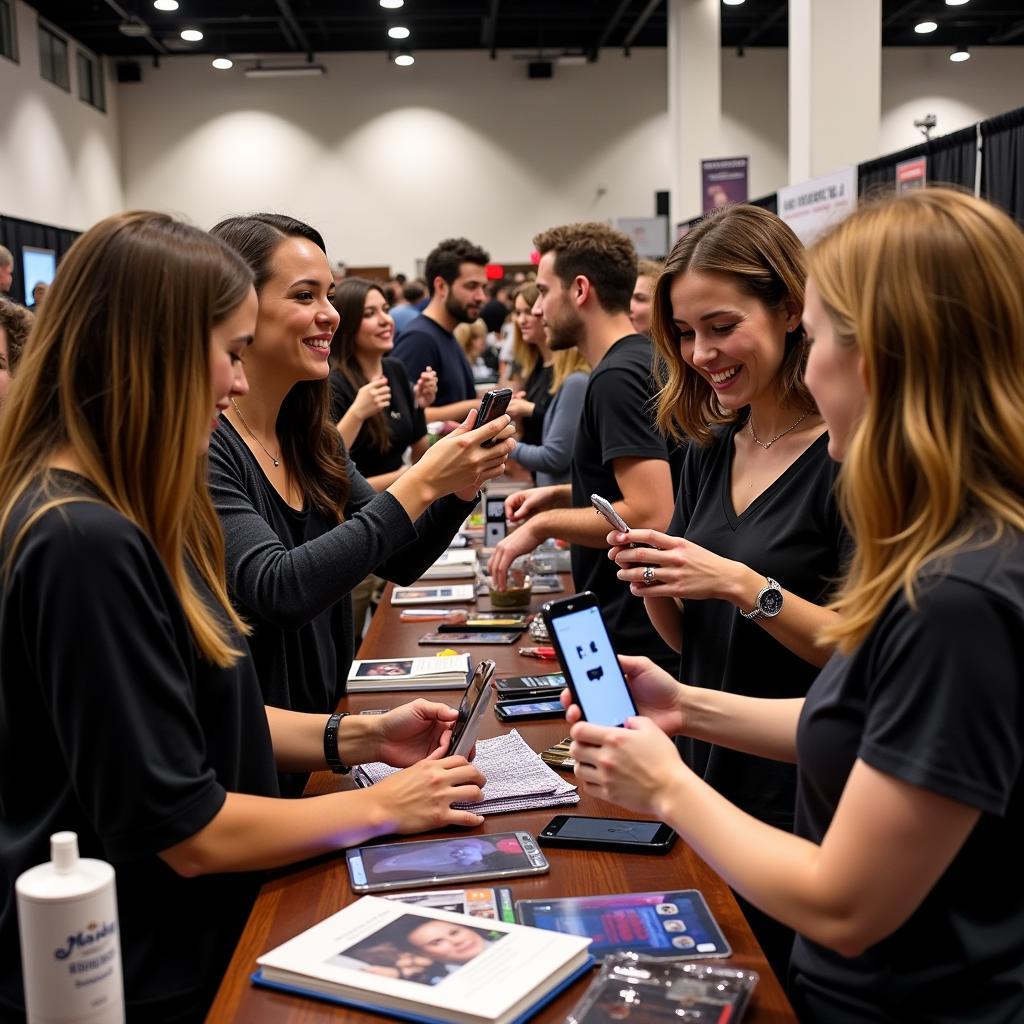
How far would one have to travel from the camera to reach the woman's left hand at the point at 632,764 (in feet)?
4.21

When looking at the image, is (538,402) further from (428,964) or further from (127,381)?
(428,964)

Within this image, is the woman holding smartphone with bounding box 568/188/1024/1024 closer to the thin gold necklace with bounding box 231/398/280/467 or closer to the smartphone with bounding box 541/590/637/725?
the smartphone with bounding box 541/590/637/725

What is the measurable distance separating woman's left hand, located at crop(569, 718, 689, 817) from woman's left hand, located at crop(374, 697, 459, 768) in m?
0.48

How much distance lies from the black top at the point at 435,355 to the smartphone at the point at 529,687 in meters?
3.48

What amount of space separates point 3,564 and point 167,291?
37 centimetres

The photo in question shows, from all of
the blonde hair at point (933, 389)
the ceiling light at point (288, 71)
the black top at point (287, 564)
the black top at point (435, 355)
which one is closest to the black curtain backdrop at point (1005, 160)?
the black top at point (435, 355)

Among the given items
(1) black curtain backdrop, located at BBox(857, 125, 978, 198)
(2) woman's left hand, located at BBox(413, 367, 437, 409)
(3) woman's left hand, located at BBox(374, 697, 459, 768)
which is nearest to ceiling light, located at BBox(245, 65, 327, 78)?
(1) black curtain backdrop, located at BBox(857, 125, 978, 198)

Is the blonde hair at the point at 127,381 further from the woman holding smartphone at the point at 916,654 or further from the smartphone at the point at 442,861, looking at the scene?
the woman holding smartphone at the point at 916,654

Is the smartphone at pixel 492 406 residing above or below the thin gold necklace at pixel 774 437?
above

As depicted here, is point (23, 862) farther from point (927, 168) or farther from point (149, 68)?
point (149, 68)

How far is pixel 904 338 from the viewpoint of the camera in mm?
1111

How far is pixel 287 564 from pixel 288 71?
15.4m

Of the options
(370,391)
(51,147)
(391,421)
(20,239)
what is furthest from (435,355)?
(51,147)

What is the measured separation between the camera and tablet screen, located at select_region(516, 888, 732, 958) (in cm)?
130
